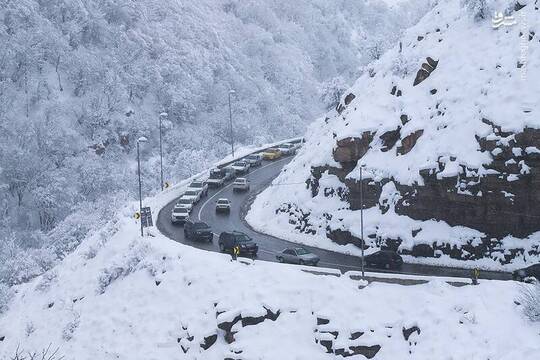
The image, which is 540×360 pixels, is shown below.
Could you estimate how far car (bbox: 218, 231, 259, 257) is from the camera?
125 ft

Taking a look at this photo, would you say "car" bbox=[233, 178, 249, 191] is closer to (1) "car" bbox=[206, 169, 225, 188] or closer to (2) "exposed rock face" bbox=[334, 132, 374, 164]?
(1) "car" bbox=[206, 169, 225, 188]

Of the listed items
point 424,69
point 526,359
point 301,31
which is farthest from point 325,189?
point 301,31

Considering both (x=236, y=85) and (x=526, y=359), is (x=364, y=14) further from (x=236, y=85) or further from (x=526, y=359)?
(x=526, y=359)

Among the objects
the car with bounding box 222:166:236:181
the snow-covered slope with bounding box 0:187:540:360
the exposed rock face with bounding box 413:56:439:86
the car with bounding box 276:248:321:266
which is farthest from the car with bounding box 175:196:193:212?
the exposed rock face with bounding box 413:56:439:86

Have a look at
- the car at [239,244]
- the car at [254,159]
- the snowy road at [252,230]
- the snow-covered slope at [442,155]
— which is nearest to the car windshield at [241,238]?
the car at [239,244]

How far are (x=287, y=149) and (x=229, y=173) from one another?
46.8 feet

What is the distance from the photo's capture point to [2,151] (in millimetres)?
80375

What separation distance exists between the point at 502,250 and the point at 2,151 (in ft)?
219

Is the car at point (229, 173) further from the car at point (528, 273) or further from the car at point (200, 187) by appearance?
the car at point (528, 273)

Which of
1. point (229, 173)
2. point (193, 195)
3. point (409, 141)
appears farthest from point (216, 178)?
point (409, 141)

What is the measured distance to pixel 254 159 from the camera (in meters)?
69.1

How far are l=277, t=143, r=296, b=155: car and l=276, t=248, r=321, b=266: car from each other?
39170 millimetres

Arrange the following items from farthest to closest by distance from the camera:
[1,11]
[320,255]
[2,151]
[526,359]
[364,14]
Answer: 1. [364,14]
2. [1,11]
3. [2,151]
4. [320,255]
5. [526,359]

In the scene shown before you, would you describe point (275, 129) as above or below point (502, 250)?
below
